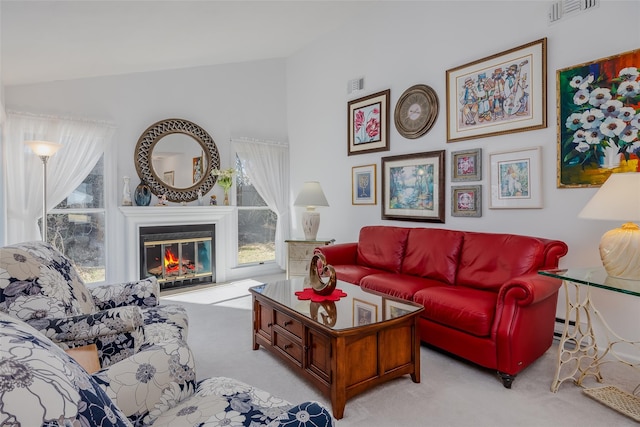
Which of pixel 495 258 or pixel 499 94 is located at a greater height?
pixel 499 94

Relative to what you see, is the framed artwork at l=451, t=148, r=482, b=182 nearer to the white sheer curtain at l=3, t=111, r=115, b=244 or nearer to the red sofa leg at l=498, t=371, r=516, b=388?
the red sofa leg at l=498, t=371, r=516, b=388

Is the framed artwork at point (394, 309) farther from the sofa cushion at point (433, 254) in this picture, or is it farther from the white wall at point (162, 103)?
the white wall at point (162, 103)

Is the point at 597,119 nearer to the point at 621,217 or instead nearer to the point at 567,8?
the point at 567,8

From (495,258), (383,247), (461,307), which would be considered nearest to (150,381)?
(461,307)

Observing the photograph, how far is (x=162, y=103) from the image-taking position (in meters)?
4.78

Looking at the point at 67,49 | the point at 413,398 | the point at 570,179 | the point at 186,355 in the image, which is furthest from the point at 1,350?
the point at 67,49

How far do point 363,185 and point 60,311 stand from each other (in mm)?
3624

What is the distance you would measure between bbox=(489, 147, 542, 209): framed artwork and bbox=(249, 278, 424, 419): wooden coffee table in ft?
5.27

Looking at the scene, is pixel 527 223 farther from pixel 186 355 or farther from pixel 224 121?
pixel 224 121

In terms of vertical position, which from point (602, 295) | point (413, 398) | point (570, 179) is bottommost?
point (413, 398)

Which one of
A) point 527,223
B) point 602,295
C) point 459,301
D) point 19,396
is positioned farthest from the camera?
point 527,223

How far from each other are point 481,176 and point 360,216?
172 cm

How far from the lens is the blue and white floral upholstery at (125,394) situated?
53 centimetres

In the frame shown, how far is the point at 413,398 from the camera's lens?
82.1 inches
